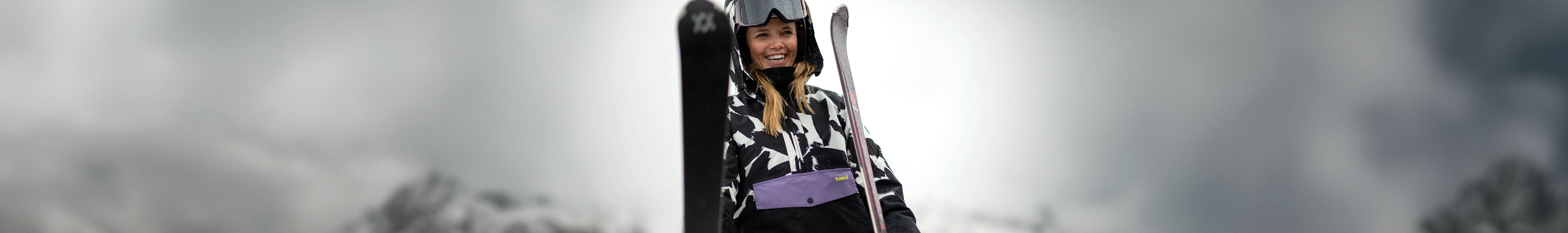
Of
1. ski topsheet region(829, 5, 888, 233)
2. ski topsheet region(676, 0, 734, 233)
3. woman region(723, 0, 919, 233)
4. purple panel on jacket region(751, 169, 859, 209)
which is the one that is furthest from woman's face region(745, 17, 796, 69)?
ski topsheet region(676, 0, 734, 233)

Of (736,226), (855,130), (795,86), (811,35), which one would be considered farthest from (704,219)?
(811,35)

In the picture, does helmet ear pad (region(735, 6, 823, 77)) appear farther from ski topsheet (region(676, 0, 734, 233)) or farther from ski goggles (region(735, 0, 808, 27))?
ski topsheet (region(676, 0, 734, 233))

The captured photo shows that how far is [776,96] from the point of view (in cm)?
136

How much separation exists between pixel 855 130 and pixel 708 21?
0.38 metres

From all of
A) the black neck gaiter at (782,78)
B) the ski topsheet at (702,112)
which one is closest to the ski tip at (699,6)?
the ski topsheet at (702,112)

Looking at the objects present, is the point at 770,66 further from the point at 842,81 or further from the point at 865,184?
the point at 865,184

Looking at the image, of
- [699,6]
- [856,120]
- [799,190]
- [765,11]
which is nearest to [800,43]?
[765,11]

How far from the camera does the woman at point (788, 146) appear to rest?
1232 mm

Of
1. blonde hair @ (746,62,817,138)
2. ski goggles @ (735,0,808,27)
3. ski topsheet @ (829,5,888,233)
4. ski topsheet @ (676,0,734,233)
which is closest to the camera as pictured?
ski topsheet @ (676,0,734,233)

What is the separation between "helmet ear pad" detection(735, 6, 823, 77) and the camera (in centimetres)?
150

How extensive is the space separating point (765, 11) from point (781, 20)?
0.05 metres

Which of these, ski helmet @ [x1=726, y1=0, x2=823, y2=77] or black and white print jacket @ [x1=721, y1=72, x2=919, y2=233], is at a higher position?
ski helmet @ [x1=726, y1=0, x2=823, y2=77]

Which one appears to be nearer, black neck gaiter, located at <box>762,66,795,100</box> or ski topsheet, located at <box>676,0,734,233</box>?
ski topsheet, located at <box>676,0,734,233</box>

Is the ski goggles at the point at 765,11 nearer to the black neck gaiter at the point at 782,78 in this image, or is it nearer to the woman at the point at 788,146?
the woman at the point at 788,146
